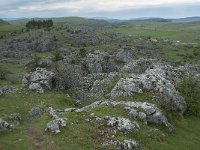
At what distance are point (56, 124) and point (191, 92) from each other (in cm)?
2981

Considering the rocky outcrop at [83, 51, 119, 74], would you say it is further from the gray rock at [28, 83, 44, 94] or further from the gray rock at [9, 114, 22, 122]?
the gray rock at [9, 114, 22, 122]

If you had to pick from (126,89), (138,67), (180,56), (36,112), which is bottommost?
(180,56)

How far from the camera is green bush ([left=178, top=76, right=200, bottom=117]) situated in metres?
61.0

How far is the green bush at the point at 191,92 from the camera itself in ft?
200

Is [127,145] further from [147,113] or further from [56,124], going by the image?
[147,113]

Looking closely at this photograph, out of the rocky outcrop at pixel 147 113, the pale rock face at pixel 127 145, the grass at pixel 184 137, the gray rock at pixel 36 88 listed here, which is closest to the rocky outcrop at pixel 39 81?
the gray rock at pixel 36 88

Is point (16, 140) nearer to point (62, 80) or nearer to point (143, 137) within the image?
point (143, 137)

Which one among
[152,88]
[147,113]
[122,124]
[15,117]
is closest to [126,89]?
[152,88]

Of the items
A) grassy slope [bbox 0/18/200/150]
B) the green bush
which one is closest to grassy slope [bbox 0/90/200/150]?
grassy slope [bbox 0/18/200/150]

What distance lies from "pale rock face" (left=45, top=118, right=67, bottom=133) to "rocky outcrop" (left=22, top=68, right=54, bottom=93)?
24233mm

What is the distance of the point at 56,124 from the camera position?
43.2 metres

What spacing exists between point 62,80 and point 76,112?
2528 centimetres

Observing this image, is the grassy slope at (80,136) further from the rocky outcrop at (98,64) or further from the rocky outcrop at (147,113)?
the rocky outcrop at (98,64)

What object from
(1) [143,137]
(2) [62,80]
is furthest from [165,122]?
(2) [62,80]
